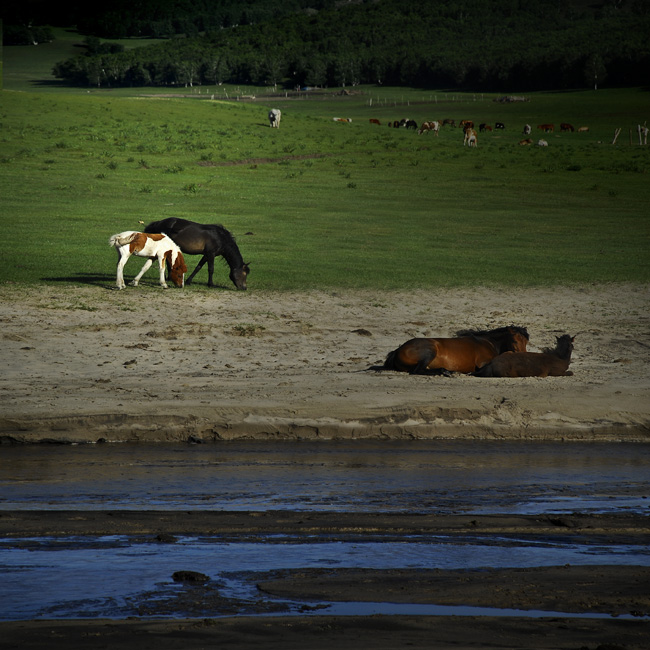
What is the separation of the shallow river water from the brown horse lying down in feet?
6.71

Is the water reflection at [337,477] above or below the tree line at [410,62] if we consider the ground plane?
below

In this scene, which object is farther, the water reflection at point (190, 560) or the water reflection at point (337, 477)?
the water reflection at point (337, 477)

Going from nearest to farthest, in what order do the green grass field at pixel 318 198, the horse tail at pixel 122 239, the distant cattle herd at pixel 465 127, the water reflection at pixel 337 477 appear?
the water reflection at pixel 337 477 → the horse tail at pixel 122 239 → the green grass field at pixel 318 198 → the distant cattle herd at pixel 465 127

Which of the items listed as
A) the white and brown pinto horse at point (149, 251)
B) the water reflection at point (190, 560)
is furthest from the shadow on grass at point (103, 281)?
the water reflection at point (190, 560)

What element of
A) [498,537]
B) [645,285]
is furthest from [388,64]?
[498,537]

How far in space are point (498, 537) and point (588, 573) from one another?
0.94 m

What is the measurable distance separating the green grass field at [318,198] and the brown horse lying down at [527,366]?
6928 millimetres

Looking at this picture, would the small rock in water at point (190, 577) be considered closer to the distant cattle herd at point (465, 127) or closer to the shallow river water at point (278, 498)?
the shallow river water at point (278, 498)

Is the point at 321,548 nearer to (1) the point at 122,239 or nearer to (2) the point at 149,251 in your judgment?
(1) the point at 122,239

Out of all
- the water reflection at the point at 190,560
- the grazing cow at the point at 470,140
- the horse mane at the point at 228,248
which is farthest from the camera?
the grazing cow at the point at 470,140

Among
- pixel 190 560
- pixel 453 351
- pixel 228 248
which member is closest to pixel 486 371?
pixel 453 351

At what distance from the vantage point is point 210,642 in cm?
478

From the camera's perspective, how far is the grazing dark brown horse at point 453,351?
484 inches

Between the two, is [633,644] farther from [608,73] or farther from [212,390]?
[608,73]
